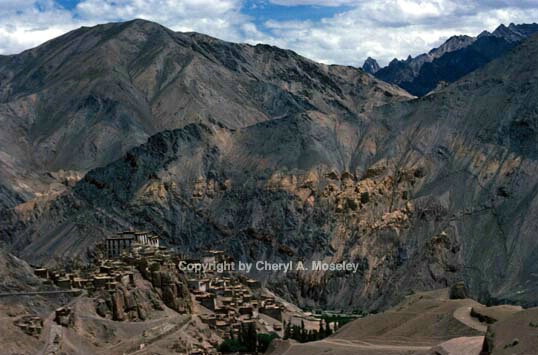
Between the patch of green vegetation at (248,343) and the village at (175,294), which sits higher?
the village at (175,294)

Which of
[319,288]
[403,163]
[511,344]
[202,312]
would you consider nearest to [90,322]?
[202,312]

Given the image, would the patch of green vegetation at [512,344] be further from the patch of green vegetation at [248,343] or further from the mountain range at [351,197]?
the mountain range at [351,197]

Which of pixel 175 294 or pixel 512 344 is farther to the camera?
pixel 175 294

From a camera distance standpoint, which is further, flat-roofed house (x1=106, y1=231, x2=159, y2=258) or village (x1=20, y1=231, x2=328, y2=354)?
flat-roofed house (x1=106, y1=231, x2=159, y2=258)

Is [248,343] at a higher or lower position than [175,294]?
lower

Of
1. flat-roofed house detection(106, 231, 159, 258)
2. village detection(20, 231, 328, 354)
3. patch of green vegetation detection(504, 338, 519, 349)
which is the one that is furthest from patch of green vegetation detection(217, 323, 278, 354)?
patch of green vegetation detection(504, 338, 519, 349)

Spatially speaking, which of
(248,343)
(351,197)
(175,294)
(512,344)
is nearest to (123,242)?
(175,294)

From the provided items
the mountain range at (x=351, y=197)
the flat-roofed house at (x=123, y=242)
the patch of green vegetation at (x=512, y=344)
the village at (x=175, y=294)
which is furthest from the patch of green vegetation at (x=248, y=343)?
the patch of green vegetation at (x=512, y=344)

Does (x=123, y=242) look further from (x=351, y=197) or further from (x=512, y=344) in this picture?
(x=512, y=344)

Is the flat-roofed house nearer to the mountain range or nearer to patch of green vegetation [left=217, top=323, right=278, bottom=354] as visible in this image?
the mountain range
